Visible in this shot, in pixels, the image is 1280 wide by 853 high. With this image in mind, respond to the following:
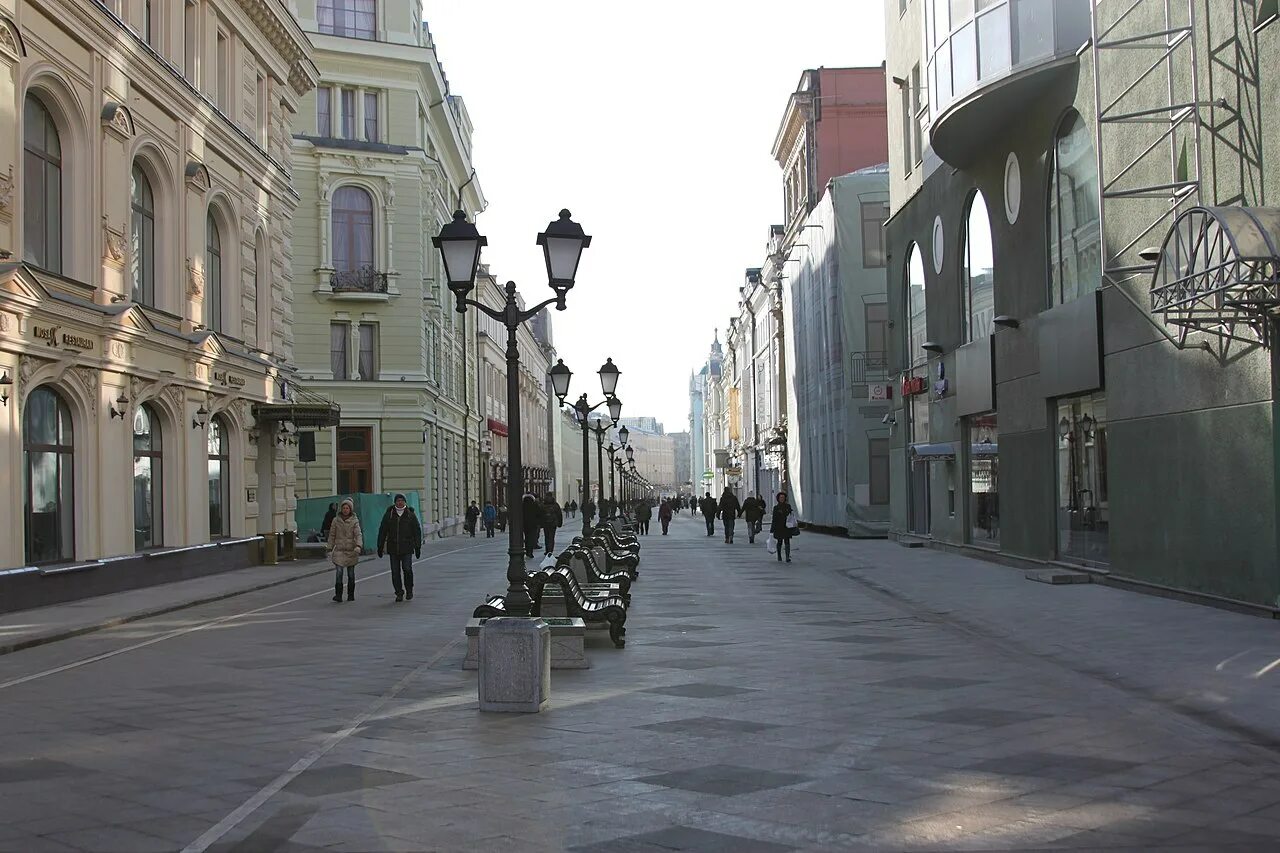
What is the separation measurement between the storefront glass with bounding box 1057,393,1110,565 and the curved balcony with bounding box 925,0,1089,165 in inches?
203

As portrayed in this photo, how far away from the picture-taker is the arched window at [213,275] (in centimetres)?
2723

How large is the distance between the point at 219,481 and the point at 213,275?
4441 millimetres

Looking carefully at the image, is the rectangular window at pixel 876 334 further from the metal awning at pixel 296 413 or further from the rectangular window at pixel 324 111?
the rectangular window at pixel 324 111

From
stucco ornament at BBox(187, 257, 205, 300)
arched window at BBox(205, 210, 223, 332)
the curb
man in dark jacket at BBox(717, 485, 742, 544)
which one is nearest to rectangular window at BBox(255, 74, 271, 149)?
arched window at BBox(205, 210, 223, 332)

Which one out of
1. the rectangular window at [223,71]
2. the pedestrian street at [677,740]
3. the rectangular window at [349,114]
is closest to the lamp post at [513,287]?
the pedestrian street at [677,740]

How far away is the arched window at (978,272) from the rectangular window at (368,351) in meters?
25.4

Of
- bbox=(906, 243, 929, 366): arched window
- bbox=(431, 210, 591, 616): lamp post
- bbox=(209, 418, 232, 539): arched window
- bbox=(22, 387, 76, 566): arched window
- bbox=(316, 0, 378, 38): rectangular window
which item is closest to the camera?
bbox=(431, 210, 591, 616): lamp post

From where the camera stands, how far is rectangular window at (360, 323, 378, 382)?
47.1 metres

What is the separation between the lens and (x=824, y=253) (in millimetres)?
47344

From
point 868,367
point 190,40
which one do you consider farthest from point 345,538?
point 868,367

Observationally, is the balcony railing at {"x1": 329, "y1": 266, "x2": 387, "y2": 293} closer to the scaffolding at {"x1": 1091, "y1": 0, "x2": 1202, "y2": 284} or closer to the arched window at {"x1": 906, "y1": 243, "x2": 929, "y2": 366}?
the arched window at {"x1": 906, "y1": 243, "x2": 929, "y2": 366}

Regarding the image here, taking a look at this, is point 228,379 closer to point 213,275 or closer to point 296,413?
point 213,275

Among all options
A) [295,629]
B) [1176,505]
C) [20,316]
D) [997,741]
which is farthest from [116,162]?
[997,741]

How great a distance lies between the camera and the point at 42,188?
64.5ft
